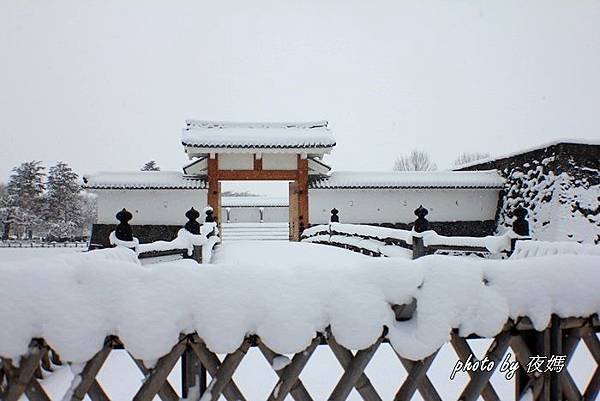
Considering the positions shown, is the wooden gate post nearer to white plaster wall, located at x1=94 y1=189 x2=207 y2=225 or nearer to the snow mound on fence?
white plaster wall, located at x1=94 y1=189 x2=207 y2=225

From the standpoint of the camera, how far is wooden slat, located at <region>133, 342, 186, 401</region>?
1258 millimetres

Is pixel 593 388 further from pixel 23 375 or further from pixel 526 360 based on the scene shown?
pixel 23 375

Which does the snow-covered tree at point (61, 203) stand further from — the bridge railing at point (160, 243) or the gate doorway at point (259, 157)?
the bridge railing at point (160, 243)

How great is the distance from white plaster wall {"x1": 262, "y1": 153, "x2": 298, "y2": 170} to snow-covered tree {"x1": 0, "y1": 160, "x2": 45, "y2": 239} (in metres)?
26.3

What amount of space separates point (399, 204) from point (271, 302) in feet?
55.6

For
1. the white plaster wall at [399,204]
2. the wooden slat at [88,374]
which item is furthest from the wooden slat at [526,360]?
the white plaster wall at [399,204]

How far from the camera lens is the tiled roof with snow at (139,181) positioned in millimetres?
16219

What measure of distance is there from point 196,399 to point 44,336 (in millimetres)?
559

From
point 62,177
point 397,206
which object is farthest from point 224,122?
point 62,177

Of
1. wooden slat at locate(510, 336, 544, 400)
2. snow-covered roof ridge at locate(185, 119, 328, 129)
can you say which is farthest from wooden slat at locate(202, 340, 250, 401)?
snow-covered roof ridge at locate(185, 119, 328, 129)

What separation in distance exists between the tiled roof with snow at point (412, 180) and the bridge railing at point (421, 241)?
6099 mm

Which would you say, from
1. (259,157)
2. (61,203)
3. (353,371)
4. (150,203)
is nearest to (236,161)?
(259,157)

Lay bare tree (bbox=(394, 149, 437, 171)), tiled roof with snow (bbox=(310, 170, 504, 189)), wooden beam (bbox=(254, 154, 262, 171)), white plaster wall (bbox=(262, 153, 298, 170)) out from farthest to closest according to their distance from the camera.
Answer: bare tree (bbox=(394, 149, 437, 171)) < tiled roof with snow (bbox=(310, 170, 504, 189)) < white plaster wall (bbox=(262, 153, 298, 170)) < wooden beam (bbox=(254, 154, 262, 171))

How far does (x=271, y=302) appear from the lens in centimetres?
129
